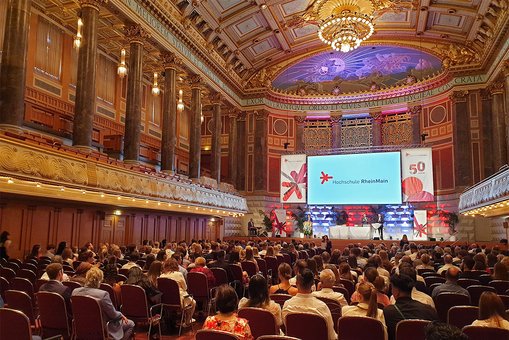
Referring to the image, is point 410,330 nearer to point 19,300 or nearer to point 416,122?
point 19,300

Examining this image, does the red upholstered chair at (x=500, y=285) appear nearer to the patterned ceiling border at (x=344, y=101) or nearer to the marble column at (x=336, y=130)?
the patterned ceiling border at (x=344, y=101)

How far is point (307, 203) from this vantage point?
79.8 ft

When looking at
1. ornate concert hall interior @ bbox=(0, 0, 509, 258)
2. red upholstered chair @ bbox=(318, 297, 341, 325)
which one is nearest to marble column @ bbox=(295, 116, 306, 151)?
ornate concert hall interior @ bbox=(0, 0, 509, 258)

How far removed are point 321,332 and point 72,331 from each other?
3.17 m

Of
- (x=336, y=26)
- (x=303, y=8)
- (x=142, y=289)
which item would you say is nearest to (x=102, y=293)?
(x=142, y=289)

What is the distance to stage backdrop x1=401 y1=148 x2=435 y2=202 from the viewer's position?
71.5 ft

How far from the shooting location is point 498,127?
66.2 feet

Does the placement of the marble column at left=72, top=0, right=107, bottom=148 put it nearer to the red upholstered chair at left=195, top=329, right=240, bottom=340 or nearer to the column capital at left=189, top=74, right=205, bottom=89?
the column capital at left=189, top=74, right=205, bottom=89

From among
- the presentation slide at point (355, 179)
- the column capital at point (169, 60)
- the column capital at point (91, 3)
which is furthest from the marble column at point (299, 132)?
the column capital at point (91, 3)

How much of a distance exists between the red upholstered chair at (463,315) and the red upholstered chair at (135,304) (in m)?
3.63

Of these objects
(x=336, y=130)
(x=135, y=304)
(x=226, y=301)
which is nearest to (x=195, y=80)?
(x=336, y=130)

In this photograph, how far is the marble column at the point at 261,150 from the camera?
84.6 ft

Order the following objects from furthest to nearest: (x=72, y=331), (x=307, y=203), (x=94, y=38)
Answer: (x=307, y=203)
(x=94, y=38)
(x=72, y=331)

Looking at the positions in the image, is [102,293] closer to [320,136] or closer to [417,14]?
[417,14]
